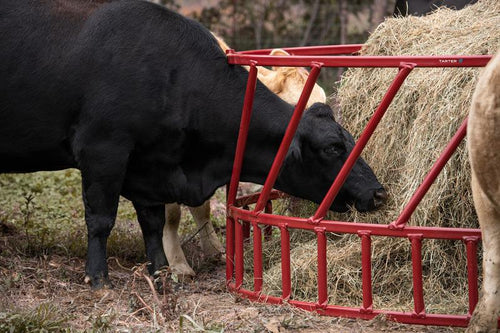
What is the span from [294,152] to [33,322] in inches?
68.4

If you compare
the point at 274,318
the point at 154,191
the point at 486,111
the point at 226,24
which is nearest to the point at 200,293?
the point at 154,191

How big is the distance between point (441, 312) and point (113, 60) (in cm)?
221

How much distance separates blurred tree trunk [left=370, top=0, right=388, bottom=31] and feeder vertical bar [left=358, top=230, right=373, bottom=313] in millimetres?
9202

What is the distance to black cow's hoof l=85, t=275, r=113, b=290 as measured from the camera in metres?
5.36

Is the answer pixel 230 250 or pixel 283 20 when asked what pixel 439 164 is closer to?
pixel 230 250

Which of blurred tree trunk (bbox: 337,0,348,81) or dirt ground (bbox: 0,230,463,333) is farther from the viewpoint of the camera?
blurred tree trunk (bbox: 337,0,348,81)

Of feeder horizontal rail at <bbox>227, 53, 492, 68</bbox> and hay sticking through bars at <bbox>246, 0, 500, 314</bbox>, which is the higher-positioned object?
feeder horizontal rail at <bbox>227, 53, 492, 68</bbox>

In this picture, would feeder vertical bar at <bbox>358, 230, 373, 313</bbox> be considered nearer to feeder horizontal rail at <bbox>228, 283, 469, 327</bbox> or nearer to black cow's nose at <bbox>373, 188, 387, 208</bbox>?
feeder horizontal rail at <bbox>228, 283, 469, 327</bbox>

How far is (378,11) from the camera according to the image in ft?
44.9

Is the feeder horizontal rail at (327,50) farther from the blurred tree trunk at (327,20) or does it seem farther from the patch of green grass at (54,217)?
the blurred tree trunk at (327,20)

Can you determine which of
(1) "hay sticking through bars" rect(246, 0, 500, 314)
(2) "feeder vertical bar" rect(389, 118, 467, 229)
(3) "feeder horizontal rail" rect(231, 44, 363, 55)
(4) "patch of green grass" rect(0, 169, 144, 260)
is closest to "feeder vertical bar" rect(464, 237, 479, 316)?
(1) "hay sticking through bars" rect(246, 0, 500, 314)

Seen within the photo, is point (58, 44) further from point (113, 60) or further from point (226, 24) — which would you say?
point (226, 24)

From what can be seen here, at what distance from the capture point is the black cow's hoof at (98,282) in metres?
5.36

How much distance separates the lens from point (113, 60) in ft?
17.6
